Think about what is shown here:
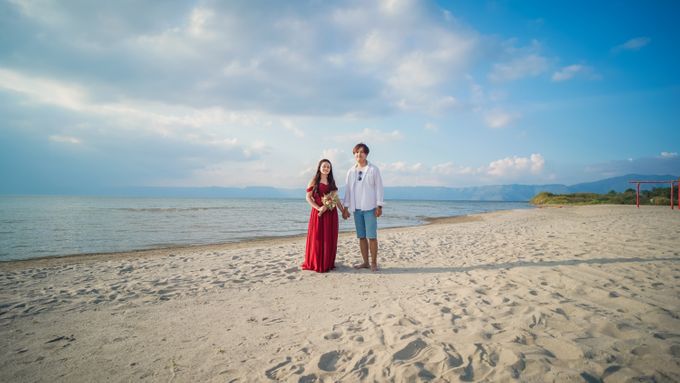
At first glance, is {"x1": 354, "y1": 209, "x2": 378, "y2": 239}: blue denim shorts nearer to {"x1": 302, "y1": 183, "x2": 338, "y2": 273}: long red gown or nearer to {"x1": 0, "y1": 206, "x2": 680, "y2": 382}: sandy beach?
{"x1": 302, "y1": 183, "x2": 338, "y2": 273}: long red gown

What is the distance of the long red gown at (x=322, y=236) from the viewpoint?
5.96m

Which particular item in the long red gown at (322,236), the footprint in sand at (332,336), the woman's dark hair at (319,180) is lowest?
the footprint in sand at (332,336)

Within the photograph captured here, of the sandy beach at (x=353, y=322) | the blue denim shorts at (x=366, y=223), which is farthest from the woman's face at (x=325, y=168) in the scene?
the sandy beach at (x=353, y=322)

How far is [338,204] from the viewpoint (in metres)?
6.01

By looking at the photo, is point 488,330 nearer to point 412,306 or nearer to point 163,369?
point 412,306

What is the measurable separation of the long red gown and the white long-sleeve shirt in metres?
0.50

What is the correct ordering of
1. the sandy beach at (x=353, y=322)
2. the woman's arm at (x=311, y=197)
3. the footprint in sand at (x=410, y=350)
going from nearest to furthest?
the sandy beach at (x=353, y=322), the footprint in sand at (x=410, y=350), the woman's arm at (x=311, y=197)

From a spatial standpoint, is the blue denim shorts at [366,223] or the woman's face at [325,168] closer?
the blue denim shorts at [366,223]

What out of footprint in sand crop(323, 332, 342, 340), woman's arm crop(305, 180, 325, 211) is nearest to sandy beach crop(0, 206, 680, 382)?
footprint in sand crop(323, 332, 342, 340)

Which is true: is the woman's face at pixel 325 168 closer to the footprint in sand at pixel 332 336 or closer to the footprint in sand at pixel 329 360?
the footprint in sand at pixel 332 336

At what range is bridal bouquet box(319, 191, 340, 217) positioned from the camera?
232 inches

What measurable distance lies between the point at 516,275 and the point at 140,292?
21.6 feet

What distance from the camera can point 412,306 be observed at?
394cm

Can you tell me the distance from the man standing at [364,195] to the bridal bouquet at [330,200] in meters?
0.27
